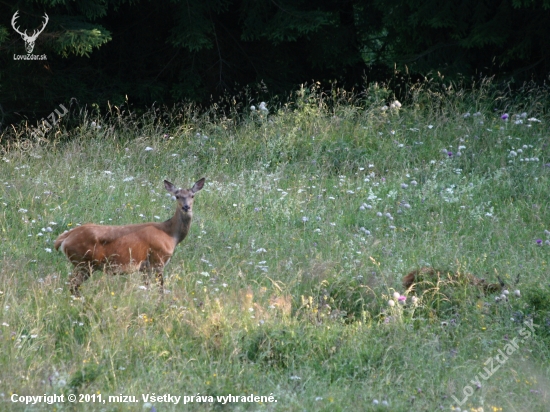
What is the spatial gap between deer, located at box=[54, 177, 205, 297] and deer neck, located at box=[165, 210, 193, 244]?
7cm

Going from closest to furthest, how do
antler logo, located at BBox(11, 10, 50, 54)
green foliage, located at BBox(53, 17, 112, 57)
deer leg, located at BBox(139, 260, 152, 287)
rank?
deer leg, located at BBox(139, 260, 152, 287), green foliage, located at BBox(53, 17, 112, 57), antler logo, located at BBox(11, 10, 50, 54)

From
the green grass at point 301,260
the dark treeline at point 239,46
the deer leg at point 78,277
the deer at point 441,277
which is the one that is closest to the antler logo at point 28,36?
the dark treeline at point 239,46

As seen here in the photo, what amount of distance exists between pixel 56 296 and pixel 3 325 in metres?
0.58

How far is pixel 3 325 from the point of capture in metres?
5.49

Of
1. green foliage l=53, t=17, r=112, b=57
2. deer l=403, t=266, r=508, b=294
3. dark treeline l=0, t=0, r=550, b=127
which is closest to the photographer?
deer l=403, t=266, r=508, b=294

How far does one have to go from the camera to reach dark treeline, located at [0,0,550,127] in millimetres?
11922

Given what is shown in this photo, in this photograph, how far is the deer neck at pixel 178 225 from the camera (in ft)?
22.2

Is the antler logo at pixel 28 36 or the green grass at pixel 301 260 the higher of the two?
the antler logo at pixel 28 36

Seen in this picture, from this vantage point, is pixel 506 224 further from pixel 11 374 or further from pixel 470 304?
pixel 11 374

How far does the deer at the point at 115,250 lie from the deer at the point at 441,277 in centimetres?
202

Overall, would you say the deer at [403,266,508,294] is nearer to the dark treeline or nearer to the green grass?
the green grass

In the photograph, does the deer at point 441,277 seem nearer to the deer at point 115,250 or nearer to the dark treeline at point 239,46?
the deer at point 115,250

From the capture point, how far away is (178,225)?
22.3ft

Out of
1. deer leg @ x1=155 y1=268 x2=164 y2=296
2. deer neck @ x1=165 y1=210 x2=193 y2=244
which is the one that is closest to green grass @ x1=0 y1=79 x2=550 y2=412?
deer leg @ x1=155 y1=268 x2=164 y2=296
